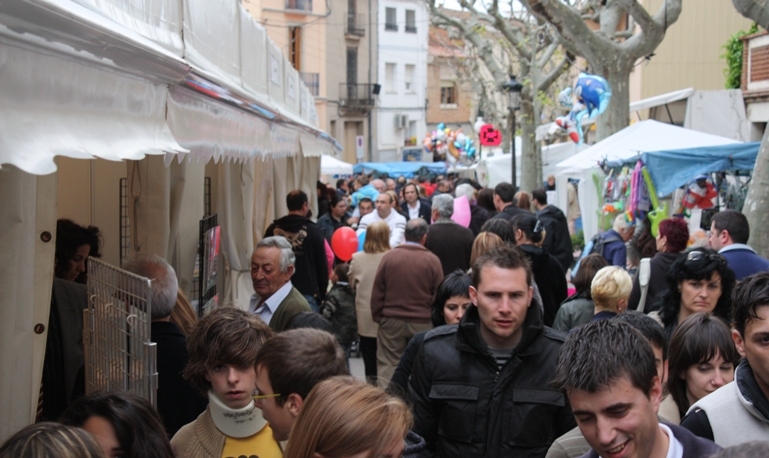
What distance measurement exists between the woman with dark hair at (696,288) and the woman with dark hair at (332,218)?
8675 millimetres

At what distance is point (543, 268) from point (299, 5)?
4426cm

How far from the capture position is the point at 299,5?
163 ft

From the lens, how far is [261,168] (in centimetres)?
1079

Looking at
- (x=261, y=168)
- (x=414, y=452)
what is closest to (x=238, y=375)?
(x=414, y=452)

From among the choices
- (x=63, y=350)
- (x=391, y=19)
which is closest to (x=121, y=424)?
(x=63, y=350)

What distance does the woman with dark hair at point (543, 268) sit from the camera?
7457 millimetres

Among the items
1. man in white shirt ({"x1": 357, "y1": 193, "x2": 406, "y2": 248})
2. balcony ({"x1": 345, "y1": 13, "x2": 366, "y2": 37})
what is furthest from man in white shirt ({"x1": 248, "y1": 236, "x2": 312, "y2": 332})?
balcony ({"x1": 345, "y1": 13, "x2": 366, "y2": 37})

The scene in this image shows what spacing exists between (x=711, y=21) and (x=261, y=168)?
20.3 meters

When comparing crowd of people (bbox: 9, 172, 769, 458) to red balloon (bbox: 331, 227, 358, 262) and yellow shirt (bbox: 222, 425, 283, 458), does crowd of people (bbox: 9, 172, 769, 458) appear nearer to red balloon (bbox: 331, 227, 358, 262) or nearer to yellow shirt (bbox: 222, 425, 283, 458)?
yellow shirt (bbox: 222, 425, 283, 458)

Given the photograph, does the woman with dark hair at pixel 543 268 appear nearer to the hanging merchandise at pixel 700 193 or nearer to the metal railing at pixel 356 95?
the hanging merchandise at pixel 700 193

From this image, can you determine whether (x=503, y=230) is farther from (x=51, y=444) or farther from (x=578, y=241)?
(x=578, y=241)

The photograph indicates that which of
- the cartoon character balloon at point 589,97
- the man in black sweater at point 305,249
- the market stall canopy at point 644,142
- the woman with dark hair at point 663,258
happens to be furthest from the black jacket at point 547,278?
the cartoon character balloon at point 589,97

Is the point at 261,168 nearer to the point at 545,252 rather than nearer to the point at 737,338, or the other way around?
the point at 545,252

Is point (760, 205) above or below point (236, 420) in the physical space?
above
